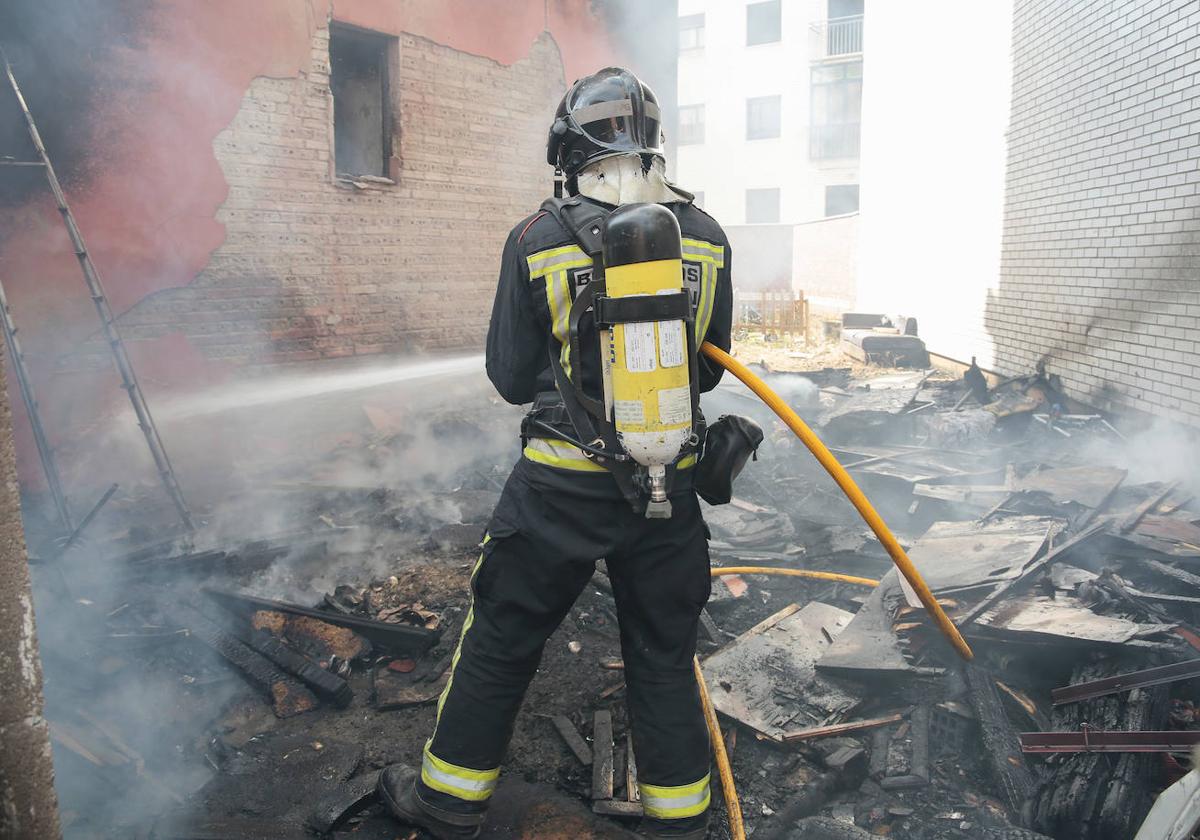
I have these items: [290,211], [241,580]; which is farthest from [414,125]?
[241,580]

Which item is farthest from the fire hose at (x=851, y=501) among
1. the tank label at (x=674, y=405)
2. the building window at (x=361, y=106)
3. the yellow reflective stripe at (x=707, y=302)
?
the building window at (x=361, y=106)

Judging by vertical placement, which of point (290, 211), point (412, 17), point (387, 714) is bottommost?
point (387, 714)

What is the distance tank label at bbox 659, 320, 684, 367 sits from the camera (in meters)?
2.02

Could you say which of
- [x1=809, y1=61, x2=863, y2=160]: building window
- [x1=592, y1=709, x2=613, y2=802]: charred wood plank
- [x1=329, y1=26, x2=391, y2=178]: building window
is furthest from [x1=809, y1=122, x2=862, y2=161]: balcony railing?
[x1=592, y1=709, x2=613, y2=802]: charred wood plank

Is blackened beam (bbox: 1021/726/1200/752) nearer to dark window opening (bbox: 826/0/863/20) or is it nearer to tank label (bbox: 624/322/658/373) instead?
tank label (bbox: 624/322/658/373)

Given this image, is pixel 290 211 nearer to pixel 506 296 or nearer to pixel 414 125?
pixel 414 125

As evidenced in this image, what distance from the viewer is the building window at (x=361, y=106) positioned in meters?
7.29

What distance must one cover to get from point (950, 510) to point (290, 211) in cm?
622

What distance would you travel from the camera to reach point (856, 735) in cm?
307

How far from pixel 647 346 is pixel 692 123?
36.1 meters

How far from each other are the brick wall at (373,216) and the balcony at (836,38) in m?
28.1

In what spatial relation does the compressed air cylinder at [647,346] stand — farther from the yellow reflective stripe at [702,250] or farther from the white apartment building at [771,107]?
the white apartment building at [771,107]

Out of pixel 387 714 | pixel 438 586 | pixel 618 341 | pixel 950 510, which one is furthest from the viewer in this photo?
pixel 950 510

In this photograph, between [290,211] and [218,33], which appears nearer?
[218,33]
